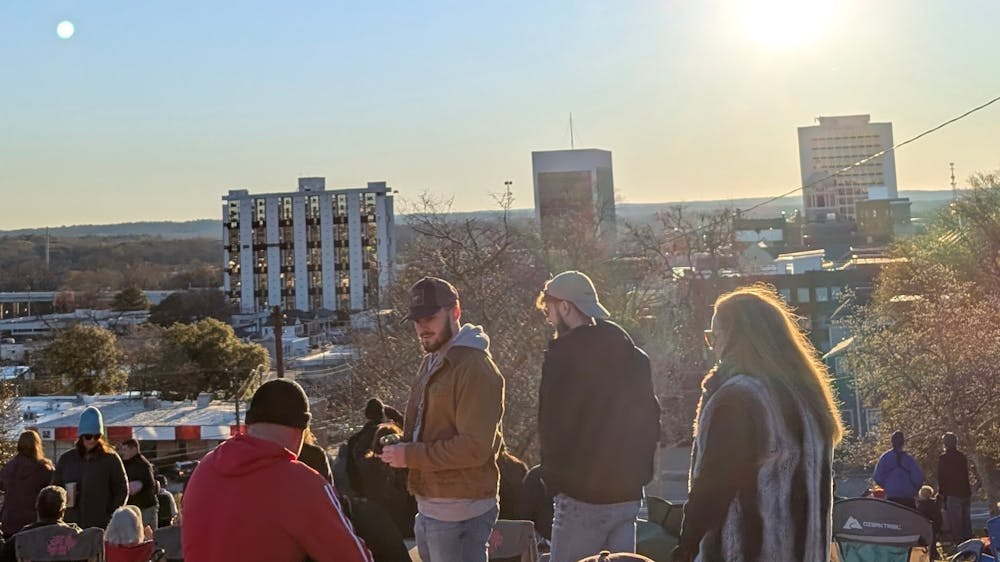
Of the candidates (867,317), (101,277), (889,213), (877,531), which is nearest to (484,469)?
Result: (877,531)

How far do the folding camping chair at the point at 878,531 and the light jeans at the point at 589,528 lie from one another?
1158 mm

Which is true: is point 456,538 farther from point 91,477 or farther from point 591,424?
point 91,477

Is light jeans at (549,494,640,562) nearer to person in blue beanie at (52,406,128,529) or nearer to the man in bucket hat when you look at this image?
the man in bucket hat

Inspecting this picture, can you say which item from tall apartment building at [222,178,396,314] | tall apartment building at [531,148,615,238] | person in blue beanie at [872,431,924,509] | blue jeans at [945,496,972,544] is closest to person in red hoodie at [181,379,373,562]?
person in blue beanie at [872,431,924,509]

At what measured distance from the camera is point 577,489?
380 cm

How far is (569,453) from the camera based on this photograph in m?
3.76

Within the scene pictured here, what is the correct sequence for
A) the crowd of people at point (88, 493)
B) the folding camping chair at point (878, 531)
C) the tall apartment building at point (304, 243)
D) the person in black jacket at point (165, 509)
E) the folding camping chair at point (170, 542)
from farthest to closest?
the tall apartment building at point (304, 243)
the person in black jacket at point (165, 509)
the folding camping chair at point (170, 542)
the crowd of people at point (88, 493)
the folding camping chair at point (878, 531)

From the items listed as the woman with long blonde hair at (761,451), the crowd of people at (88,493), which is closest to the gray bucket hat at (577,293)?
the woman with long blonde hair at (761,451)

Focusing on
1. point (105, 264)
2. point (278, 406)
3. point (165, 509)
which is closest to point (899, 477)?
point (165, 509)

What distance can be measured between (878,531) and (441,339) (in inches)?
90.0

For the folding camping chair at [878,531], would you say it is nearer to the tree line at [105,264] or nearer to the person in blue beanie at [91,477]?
the person in blue beanie at [91,477]

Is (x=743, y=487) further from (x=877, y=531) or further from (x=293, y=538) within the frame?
(x=877, y=531)

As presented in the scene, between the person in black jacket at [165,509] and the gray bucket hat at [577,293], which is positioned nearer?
the gray bucket hat at [577,293]

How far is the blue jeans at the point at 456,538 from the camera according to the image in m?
3.58
